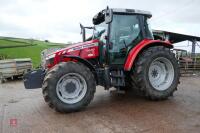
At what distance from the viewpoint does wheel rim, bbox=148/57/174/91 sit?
19.9ft

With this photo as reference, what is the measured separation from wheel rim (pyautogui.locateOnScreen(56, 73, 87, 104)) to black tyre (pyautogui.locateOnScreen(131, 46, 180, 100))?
1299 millimetres

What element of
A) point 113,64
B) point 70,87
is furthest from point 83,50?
point 70,87

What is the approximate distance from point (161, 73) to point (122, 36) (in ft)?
4.75

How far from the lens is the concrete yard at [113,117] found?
13.5 ft

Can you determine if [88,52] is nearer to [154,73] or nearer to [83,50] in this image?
[83,50]

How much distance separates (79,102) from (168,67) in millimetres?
2619

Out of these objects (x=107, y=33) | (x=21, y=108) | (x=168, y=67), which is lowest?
(x=21, y=108)

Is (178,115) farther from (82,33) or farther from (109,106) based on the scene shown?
(82,33)

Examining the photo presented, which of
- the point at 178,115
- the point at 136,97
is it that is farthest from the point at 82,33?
the point at 178,115

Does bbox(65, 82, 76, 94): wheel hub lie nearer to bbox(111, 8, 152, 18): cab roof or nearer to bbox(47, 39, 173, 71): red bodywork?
bbox(47, 39, 173, 71): red bodywork

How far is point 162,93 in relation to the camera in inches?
231

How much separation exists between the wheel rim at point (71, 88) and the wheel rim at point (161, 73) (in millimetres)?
1791

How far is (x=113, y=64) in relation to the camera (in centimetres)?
596

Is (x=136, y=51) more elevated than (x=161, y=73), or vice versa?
(x=136, y=51)
